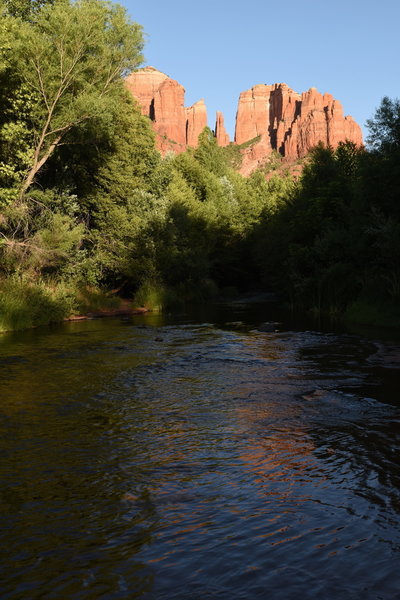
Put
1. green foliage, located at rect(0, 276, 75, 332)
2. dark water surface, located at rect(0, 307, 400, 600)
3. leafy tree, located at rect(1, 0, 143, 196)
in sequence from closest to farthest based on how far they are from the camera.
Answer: dark water surface, located at rect(0, 307, 400, 600) → green foliage, located at rect(0, 276, 75, 332) → leafy tree, located at rect(1, 0, 143, 196)

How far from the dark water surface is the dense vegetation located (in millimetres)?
14706

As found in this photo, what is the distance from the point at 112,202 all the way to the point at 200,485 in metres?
37.3

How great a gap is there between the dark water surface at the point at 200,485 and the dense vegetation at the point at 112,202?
1471cm

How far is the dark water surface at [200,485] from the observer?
414 centimetres

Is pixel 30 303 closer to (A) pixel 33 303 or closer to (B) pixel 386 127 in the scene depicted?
(A) pixel 33 303

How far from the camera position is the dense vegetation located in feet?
88.6

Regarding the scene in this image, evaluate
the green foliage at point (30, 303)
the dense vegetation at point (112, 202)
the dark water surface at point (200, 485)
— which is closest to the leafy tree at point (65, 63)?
the dense vegetation at point (112, 202)

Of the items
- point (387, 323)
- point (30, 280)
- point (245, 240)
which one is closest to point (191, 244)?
point (245, 240)

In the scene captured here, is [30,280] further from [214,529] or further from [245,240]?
[245,240]

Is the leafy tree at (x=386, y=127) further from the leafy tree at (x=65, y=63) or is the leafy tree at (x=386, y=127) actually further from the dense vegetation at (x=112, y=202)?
the leafy tree at (x=65, y=63)

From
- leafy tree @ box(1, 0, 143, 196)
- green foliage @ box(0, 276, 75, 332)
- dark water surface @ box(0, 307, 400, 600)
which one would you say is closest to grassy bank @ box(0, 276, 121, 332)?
green foliage @ box(0, 276, 75, 332)

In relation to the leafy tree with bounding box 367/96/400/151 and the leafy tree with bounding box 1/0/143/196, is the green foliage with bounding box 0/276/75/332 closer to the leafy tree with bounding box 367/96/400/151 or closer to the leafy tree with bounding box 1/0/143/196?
the leafy tree with bounding box 1/0/143/196

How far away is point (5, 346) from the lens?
18.4m

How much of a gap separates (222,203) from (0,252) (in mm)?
36843
